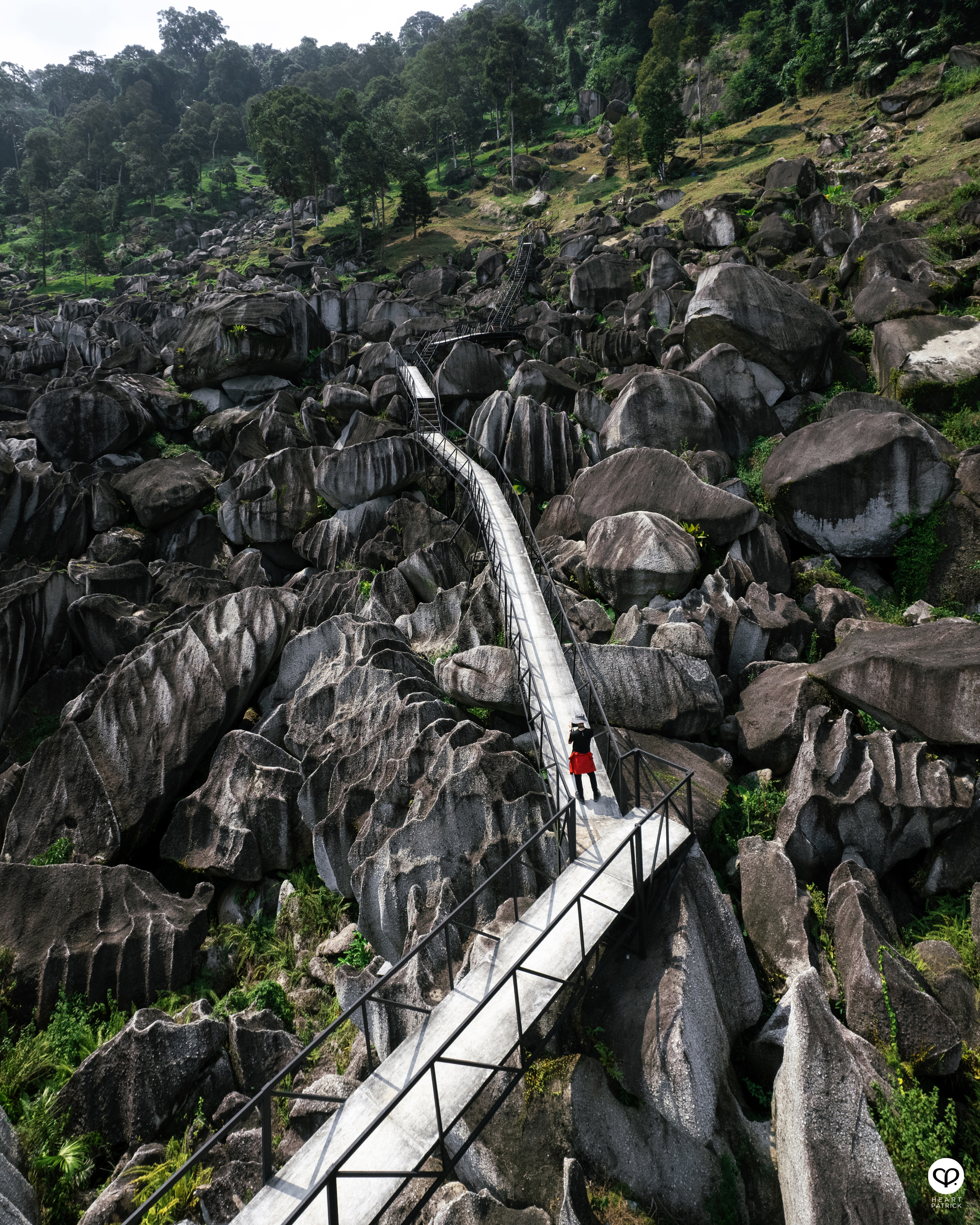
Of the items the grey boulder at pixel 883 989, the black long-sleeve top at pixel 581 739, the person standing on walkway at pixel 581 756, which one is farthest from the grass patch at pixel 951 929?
the black long-sleeve top at pixel 581 739

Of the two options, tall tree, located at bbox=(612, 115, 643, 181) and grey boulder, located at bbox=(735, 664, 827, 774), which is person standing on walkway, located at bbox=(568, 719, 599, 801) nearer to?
grey boulder, located at bbox=(735, 664, 827, 774)

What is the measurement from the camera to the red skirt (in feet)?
30.8

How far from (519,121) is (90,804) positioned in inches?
2902

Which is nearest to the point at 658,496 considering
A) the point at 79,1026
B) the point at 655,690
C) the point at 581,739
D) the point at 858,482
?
the point at 858,482

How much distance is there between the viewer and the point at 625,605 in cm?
1540

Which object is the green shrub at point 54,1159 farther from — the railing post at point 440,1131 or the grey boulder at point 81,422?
the grey boulder at point 81,422

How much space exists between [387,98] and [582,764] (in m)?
101

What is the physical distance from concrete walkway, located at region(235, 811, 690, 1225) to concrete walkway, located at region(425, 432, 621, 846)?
939 millimetres

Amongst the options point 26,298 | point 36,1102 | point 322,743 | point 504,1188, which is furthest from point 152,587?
point 26,298

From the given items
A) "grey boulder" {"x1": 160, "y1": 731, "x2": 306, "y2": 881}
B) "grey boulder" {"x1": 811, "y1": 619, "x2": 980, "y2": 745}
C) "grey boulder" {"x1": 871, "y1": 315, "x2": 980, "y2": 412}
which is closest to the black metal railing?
"grey boulder" {"x1": 871, "y1": 315, "x2": 980, "y2": 412}

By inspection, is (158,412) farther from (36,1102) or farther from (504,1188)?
(504,1188)

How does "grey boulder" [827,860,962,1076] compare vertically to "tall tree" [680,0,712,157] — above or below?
below

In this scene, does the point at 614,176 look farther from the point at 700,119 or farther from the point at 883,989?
the point at 883,989

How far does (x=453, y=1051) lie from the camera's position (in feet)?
21.5
